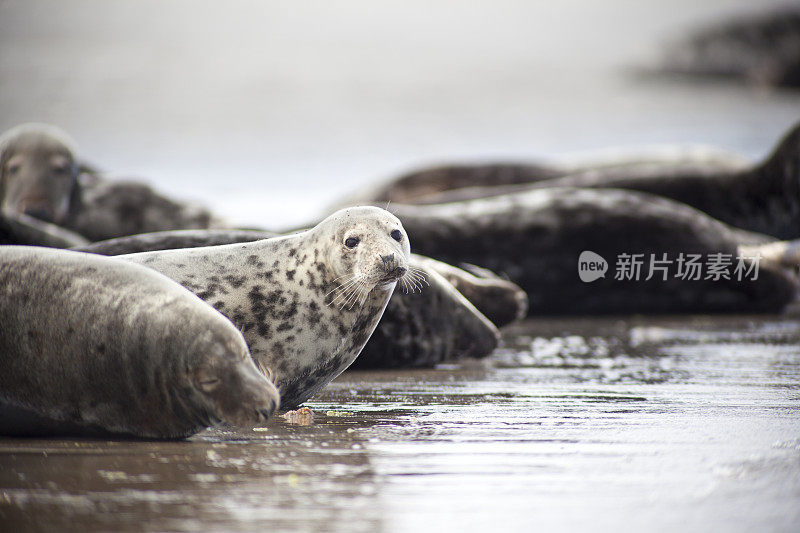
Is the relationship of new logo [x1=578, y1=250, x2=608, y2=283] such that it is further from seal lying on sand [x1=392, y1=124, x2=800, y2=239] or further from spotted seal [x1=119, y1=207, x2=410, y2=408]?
spotted seal [x1=119, y1=207, x2=410, y2=408]

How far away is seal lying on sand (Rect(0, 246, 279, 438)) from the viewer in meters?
2.01

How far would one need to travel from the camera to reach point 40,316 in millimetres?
2139

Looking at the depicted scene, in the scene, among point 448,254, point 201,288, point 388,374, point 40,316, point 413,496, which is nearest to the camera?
point 413,496

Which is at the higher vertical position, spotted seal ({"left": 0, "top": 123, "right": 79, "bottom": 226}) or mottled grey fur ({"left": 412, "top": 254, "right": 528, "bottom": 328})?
spotted seal ({"left": 0, "top": 123, "right": 79, "bottom": 226})

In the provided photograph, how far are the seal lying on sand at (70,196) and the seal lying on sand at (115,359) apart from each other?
3.86 m

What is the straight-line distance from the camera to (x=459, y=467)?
1.85m

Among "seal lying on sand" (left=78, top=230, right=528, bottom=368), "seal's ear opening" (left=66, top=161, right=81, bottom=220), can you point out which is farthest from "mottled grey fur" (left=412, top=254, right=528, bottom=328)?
"seal's ear opening" (left=66, top=161, right=81, bottom=220)

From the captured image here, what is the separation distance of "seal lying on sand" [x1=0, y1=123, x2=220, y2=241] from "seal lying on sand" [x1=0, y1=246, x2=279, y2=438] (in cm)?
386

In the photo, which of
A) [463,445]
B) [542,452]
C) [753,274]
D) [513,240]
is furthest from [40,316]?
[753,274]

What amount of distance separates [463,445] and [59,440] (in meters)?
0.93

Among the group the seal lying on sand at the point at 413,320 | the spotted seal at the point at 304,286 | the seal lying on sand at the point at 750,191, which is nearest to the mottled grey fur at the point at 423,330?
the seal lying on sand at the point at 413,320

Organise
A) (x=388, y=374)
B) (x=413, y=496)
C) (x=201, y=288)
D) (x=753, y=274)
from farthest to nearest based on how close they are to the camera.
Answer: (x=753, y=274) < (x=388, y=374) < (x=201, y=288) < (x=413, y=496)

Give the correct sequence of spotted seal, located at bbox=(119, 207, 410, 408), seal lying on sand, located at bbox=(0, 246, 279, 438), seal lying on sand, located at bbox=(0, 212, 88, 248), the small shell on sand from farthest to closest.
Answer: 1. seal lying on sand, located at bbox=(0, 212, 88, 248)
2. spotted seal, located at bbox=(119, 207, 410, 408)
3. the small shell on sand
4. seal lying on sand, located at bbox=(0, 246, 279, 438)

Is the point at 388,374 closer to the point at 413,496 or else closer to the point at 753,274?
the point at 413,496
